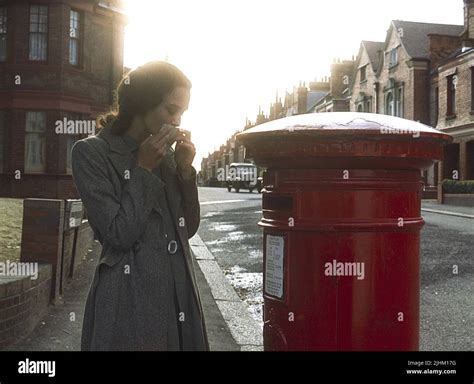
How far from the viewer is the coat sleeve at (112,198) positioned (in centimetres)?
209

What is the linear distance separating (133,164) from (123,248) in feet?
1.14

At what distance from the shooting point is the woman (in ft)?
7.04

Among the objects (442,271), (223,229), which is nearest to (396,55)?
(223,229)

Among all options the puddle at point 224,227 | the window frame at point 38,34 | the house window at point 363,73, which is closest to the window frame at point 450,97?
the house window at point 363,73

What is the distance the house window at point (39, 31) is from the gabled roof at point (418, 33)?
19.7 meters

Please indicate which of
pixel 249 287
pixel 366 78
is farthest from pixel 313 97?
pixel 249 287

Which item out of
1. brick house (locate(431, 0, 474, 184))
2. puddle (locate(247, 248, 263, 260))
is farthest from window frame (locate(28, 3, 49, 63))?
brick house (locate(431, 0, 474, 184))

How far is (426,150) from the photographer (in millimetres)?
2525

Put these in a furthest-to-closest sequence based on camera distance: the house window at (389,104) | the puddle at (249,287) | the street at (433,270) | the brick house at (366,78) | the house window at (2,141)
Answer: the brick house at (366,78) < the house window at (389,104) < the house window at (2,141) < the puddle at (249,287) < the street at (433,270)

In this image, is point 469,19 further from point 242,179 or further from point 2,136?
point 2,136

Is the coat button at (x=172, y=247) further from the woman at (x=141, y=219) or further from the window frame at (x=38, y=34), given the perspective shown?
the window frame at (x=38, y=34)

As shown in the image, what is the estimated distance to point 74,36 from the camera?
63.7 ft
